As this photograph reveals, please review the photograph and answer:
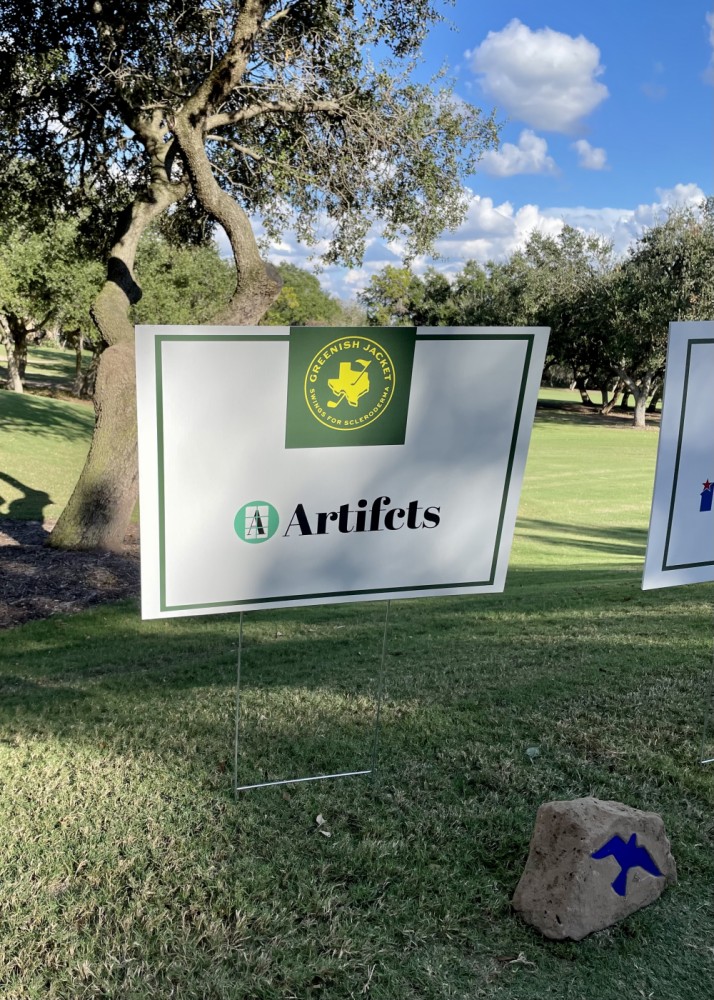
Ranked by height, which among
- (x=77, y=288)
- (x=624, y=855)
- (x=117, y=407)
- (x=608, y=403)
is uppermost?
(x=77, y=288)

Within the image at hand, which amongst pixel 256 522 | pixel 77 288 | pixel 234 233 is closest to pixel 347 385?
pixel 256 522

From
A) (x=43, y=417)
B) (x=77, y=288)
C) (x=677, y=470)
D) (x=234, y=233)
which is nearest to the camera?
(x=677, y=470)

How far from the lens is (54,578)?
1107 cm

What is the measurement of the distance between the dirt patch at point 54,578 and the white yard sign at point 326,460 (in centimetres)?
670

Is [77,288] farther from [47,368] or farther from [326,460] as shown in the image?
[326,460]

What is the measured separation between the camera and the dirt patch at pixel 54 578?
9969 mm

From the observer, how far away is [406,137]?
46.2 ft

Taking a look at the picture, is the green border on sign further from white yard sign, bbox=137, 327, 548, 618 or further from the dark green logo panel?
the dark green logo panel

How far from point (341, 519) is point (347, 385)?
58cm

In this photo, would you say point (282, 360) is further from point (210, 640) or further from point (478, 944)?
point (210, 640)

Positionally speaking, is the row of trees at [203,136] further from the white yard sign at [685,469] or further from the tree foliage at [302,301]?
the tree foliage at [302,301]

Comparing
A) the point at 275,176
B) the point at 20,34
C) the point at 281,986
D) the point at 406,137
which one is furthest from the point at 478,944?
the point at 20,34

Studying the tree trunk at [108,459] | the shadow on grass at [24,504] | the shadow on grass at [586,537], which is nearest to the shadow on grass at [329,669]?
the tree trunk at [108,459]

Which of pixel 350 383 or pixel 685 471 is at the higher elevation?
pixel 350 383
